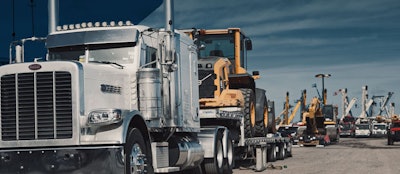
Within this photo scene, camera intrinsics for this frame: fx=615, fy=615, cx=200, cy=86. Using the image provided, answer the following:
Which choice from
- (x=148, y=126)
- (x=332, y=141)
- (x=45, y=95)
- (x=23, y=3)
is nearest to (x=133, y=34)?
(x=148, y=126)

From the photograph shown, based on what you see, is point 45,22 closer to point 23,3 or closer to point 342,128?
point 23,3

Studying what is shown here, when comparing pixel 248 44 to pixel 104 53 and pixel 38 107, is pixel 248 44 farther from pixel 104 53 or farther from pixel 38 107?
pixel 38 107

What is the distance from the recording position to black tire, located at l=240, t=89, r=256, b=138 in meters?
18.1

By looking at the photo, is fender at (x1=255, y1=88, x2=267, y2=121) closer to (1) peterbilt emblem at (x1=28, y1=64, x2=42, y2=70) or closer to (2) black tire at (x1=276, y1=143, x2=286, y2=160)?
(2) black tire at (x1=276, y1=143, x2=286, y2=160)

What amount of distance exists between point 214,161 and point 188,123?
70.9 inches

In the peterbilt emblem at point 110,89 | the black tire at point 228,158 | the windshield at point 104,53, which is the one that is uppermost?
the windshield at point 104,53

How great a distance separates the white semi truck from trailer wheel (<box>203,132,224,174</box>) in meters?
0.97

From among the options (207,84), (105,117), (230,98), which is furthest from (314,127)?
(105,117)

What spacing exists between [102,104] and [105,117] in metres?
0.79

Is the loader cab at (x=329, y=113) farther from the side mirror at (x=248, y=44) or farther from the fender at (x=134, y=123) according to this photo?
the fender at (x=134, y=123)

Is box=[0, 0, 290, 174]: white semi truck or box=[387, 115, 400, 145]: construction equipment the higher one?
box=[0, 0, 290, 174]: white semi truck

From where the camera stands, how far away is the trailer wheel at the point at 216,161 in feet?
46.4

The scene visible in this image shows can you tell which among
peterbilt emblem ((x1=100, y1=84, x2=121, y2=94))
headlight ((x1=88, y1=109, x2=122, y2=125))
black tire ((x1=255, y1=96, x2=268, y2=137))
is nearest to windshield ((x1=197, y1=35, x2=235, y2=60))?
black tire ((x1=255, y1=96, x2=268, y2=137))

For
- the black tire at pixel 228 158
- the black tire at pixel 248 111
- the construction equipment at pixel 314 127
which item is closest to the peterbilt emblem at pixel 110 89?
the black tire at pixel 228 158
